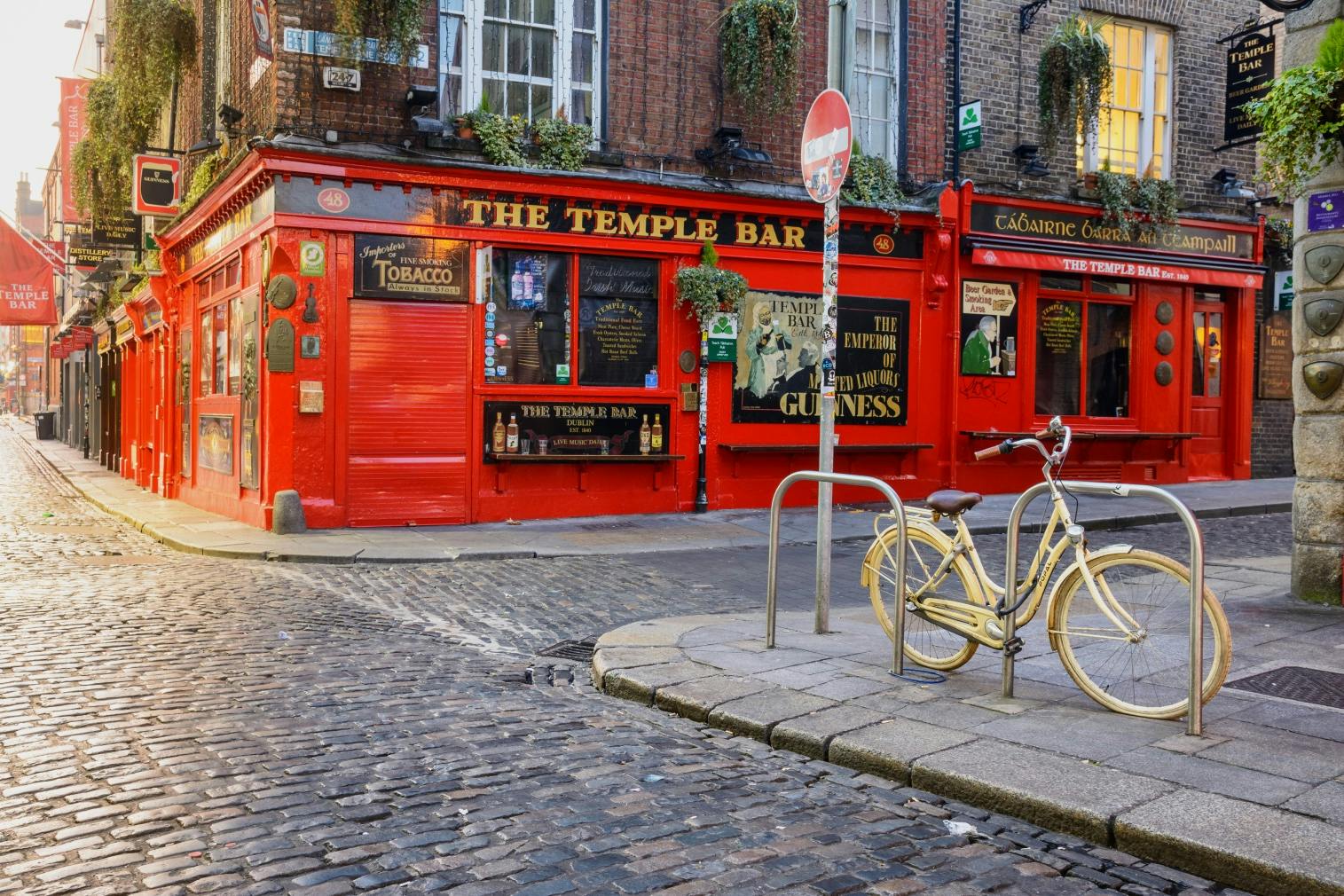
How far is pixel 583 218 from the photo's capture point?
14.7 metres

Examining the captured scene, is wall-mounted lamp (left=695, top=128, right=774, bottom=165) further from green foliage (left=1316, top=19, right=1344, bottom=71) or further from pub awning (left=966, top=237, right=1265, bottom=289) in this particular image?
green foliage (left=1316, top=19, right=1344, bottom=71)

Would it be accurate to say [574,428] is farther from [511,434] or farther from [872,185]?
[872,185]

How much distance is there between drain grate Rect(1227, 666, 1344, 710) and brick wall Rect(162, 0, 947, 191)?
11.0 m

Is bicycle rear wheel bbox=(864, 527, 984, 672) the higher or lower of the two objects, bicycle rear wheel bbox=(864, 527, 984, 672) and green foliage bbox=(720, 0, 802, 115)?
the lower

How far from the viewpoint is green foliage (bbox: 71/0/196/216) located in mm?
17609

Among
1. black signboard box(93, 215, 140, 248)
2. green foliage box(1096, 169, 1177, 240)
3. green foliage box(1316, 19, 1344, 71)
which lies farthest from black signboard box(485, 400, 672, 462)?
black signboard box(93, 215, 140, 248)

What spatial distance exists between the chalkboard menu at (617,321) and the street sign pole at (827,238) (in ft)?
25.1

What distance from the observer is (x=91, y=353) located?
33594mm

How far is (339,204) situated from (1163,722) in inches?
441

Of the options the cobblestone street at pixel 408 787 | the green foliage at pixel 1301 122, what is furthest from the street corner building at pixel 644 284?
the green foliage at pixel 1301 122

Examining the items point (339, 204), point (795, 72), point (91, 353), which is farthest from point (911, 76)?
point (91, 353)

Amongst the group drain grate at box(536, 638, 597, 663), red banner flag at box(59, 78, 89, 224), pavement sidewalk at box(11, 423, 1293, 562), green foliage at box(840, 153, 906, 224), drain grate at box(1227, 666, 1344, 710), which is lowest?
drain grate at box(536, 638, 597, 663)

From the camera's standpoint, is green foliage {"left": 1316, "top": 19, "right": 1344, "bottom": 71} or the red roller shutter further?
the red roller shutter

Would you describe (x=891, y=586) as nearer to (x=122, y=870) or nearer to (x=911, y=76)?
(x=122, y=870)
